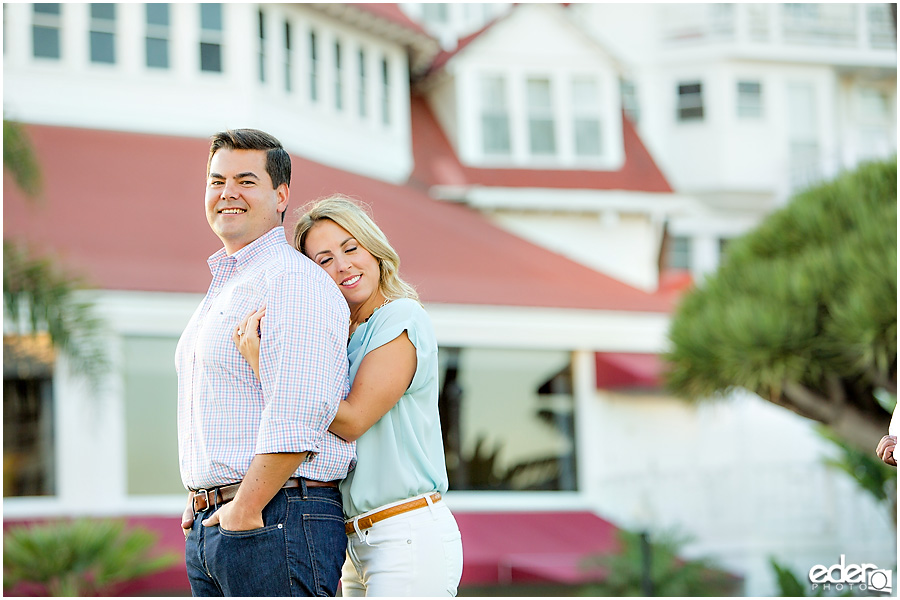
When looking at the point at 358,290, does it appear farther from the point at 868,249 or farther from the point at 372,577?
the point at 868,249

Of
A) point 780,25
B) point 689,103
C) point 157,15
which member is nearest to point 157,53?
point 157,15

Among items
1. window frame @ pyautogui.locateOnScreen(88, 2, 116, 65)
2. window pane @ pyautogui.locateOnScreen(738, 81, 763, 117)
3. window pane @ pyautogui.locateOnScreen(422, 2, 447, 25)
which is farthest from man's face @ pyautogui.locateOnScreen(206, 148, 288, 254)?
window pane @ pyautogui.locateOnScreen(738, 81, 763, 117)

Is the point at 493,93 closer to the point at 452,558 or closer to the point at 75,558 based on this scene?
the point at 75,558

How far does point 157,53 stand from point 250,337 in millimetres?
14260

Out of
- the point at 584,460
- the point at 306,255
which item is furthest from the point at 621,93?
the point at 306,255

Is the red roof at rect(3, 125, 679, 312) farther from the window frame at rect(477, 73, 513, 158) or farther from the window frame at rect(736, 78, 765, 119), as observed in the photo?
the window frame at rect(736, 78, 765, 119)

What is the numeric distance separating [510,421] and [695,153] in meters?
9.57

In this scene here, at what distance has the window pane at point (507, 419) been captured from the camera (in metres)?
14.6

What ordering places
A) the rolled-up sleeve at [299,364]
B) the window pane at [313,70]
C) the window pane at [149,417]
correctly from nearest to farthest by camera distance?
the rolled-up sleeve at [299,364] < the window pane at [149,417] < the window pane at [313,70]

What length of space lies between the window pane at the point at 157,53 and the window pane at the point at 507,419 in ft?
19.0

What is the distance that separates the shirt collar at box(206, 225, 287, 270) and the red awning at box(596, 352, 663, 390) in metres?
11.5

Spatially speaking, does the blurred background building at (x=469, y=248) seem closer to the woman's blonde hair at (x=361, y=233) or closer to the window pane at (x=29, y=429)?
the window pane at (x=29, y=429)

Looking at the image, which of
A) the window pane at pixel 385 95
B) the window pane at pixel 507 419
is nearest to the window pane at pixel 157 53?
the window pane at pixel 385 95

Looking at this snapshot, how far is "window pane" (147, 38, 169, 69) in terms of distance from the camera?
16.3 m
